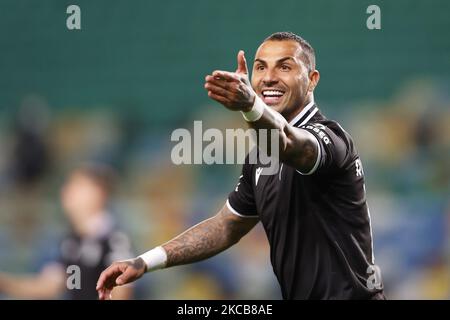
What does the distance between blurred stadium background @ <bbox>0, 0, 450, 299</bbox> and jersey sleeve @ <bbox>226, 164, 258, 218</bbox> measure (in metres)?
2.34

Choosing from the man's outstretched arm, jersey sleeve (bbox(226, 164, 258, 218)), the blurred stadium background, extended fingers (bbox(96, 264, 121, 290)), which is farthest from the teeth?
the blurred stadium background

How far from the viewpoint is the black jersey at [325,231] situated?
3.54 metres

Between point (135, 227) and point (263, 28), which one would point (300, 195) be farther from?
point (263, 28)

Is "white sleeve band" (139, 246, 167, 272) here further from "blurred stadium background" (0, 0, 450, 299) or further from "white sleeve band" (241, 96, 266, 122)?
"blurred stadium background" (0, 0, 450, 299)

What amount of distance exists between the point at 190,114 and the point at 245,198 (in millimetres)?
2926

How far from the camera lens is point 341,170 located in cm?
353

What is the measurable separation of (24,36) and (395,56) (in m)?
3.22

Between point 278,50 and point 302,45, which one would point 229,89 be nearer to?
point 278,50

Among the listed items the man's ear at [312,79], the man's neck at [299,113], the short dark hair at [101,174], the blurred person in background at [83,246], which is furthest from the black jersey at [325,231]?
the short dark hair at [101,174]

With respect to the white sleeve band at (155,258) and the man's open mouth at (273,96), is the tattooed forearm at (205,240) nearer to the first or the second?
the white sleeve band at (155,258)

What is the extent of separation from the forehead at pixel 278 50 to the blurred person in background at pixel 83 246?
230 centimetres

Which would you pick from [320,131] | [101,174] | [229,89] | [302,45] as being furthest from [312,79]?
[101,174]

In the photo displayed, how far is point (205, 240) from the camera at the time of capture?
4.04 metres
